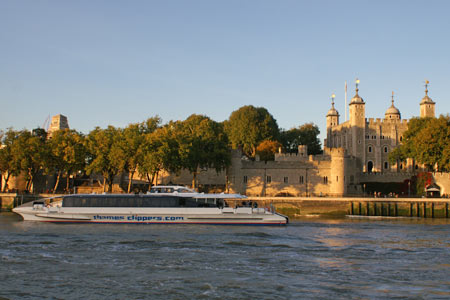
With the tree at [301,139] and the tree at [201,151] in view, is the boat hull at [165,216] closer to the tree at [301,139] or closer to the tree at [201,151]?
the tree at [201,151]

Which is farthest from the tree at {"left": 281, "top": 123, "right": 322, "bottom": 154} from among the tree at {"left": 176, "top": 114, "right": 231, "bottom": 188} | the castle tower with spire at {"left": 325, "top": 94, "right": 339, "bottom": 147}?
the tree at {"left": 176, "top": 114, "right": 231, "bottom": 188}

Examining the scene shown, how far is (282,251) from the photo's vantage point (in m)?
30.8

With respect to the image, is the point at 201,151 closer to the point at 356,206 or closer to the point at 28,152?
the point at 356,206

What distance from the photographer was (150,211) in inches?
1752

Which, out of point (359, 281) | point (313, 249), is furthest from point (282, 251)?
point (359, 281)

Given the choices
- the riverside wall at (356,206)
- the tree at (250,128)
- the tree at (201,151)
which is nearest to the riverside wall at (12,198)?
the tree at (201,151)

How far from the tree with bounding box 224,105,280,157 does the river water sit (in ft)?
194

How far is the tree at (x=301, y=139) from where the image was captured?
107 metres

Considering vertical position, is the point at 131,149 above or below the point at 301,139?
below

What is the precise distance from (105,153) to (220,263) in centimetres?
4054

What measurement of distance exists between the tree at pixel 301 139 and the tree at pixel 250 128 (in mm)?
5801

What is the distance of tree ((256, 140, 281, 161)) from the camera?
9075 cm

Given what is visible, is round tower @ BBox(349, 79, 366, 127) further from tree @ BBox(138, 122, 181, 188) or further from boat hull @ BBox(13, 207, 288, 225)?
boat hull @ BBox(13, 207, 288, 225)

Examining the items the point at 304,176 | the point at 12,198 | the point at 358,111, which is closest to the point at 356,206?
the point at 304,176
